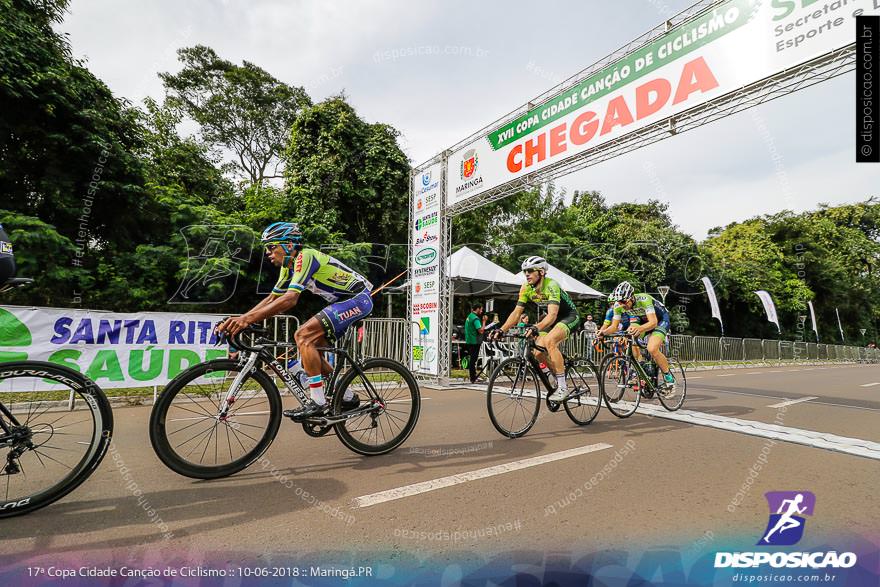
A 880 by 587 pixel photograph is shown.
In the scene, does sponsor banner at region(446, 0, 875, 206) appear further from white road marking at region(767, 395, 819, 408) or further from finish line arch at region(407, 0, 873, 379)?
white road marking at region(767, 395, 819, 408)

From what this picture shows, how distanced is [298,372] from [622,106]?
7.24 m

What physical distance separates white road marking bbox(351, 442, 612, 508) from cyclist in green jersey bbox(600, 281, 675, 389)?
2606mm

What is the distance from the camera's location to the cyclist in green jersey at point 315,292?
141 inches

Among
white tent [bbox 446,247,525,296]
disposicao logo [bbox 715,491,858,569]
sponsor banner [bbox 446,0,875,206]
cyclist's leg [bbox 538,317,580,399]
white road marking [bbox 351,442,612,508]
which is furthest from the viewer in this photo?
white tent [bbox 446,247,525,296]

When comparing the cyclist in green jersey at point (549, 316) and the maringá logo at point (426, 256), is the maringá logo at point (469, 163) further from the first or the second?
the cyclist in green jersey at point (549, 316)

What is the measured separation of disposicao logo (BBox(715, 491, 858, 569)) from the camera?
2279 mm

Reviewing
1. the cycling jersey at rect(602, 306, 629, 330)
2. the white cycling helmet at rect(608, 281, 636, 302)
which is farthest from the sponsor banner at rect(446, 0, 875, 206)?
the cycling jersey at rect(602, 306, 629, 330)

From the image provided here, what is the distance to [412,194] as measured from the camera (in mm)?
11883

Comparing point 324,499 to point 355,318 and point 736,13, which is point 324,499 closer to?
point 355,318

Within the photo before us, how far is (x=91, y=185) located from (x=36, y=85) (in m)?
2.45

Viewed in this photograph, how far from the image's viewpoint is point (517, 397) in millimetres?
5027

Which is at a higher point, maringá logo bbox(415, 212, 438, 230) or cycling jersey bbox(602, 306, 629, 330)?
maringá logo bbox(415, 212, 438, 230)

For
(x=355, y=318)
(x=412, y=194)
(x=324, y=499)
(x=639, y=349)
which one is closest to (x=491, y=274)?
(x=412, y=194)

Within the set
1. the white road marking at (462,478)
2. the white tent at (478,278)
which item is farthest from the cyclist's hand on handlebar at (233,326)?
the white tent at (478,278)
